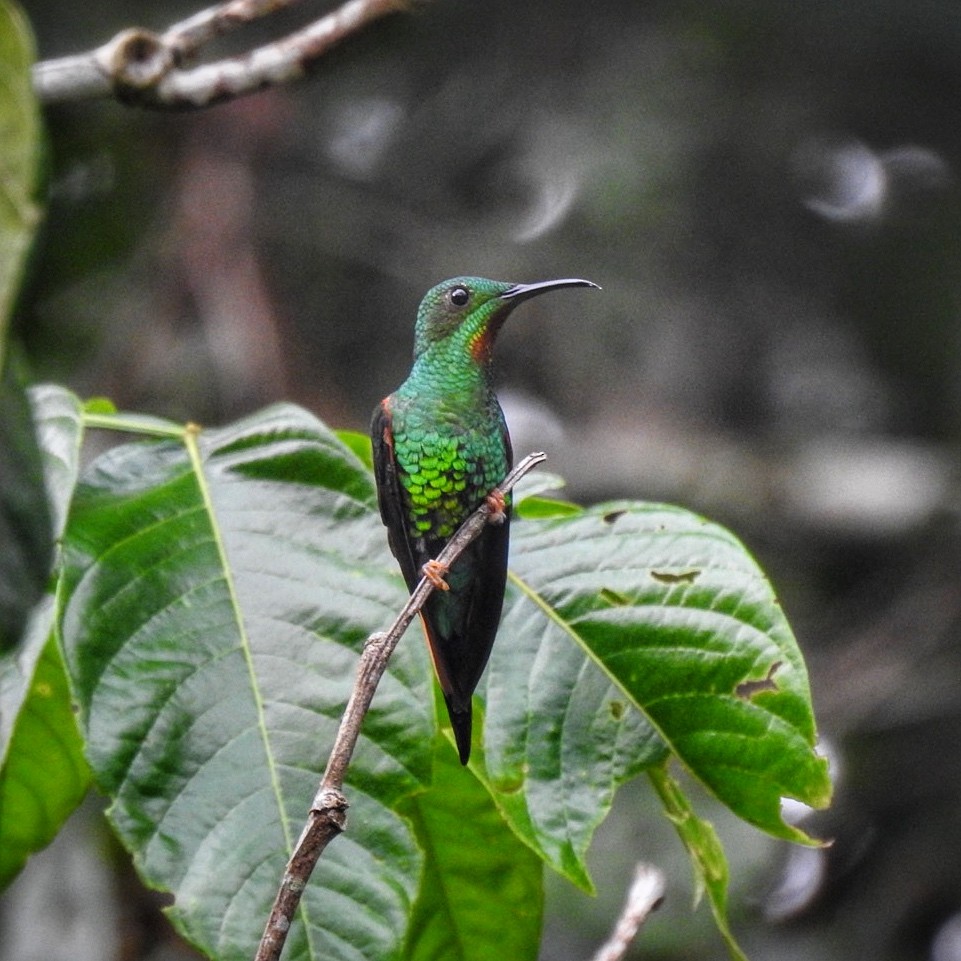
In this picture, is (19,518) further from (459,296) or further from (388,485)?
(459,296)

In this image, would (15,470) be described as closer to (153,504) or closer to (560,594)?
(153,504)

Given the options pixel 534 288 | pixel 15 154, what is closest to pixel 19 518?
pixel 15 154

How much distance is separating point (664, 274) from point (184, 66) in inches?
197

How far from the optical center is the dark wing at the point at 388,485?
2.11 meters

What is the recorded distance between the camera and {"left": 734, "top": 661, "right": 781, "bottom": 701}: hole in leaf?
196 centimetres

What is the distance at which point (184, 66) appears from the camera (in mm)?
2643

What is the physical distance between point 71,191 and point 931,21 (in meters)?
4.27

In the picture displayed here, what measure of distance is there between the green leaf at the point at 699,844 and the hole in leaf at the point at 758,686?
19 cm

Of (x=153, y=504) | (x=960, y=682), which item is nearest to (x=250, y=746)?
(x=153, y=504)

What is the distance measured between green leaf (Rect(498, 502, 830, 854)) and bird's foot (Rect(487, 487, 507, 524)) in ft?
0.79

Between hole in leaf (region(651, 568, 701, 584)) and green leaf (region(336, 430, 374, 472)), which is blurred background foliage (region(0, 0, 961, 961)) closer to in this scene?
green leaf (region(336, 430, 374, 472))

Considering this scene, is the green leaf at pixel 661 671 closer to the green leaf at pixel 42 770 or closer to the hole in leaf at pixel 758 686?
the hole in leaf at pixel 758 686

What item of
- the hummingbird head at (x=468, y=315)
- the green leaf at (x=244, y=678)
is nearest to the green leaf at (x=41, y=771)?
the green leaf at (x=244, y=678)

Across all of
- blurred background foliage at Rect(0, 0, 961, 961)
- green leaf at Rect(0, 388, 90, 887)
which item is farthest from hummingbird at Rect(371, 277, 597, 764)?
blurred background foliage at Rect(0, 0, 961, 961)
